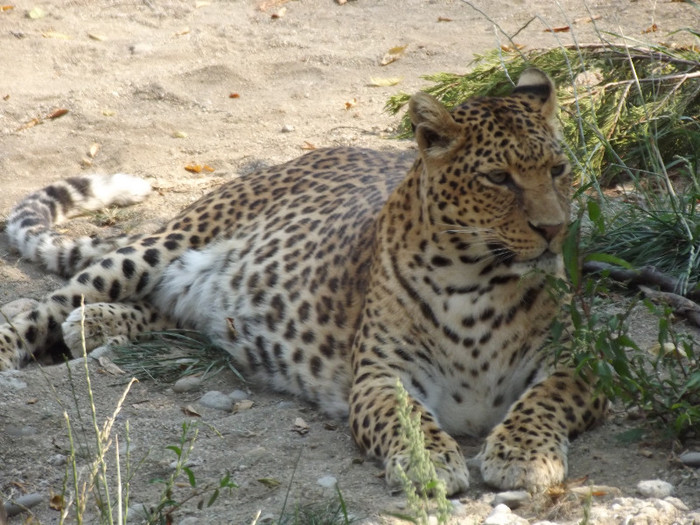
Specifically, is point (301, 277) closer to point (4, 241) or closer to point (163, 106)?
point (4, 241)

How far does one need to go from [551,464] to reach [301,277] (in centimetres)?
245

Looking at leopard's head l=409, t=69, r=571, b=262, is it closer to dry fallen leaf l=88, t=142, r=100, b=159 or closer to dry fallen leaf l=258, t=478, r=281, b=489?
dry fallen leaf l=258, t=478, r=281, b=489

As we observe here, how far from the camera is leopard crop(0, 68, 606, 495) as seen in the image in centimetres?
520

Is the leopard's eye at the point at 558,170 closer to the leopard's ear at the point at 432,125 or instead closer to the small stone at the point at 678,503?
the leopard's ear at the point at 432,125

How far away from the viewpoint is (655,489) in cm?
450

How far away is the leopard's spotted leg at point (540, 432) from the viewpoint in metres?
4.80

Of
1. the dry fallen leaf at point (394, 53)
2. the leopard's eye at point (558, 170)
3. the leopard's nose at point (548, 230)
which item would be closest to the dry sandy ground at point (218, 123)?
the dry fallen leaf at point (394, 53)

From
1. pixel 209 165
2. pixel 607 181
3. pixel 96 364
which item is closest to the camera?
pixel 96 364

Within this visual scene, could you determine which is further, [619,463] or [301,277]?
[301,277]

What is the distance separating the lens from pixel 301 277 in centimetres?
684

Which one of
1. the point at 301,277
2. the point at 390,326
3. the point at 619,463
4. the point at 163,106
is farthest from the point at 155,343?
the point at 163,106

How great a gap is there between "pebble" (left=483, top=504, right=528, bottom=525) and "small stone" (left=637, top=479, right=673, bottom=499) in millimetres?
535

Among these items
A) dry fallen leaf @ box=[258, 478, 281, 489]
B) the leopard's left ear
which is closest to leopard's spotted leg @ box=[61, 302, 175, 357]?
dry fallen leaf @ box=[258, 478, 281, 489]

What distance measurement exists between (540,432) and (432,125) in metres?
1.56
